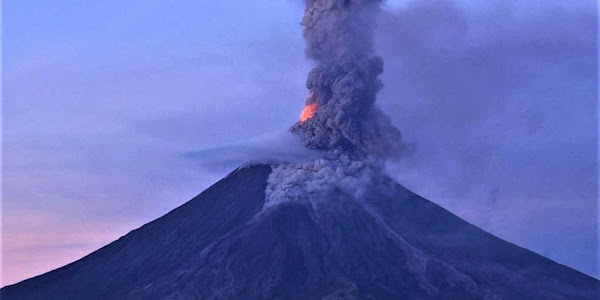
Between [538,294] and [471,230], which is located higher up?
[471,230]

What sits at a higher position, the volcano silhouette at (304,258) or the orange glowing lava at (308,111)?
the orange glowing lava at (308,111)

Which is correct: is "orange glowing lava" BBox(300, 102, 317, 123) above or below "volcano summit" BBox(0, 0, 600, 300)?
above

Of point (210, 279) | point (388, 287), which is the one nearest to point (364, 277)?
point (388, 287)

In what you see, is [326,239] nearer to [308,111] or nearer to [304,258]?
[304,258]

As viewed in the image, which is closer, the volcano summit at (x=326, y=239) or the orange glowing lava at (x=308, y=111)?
the volcano summit at (x=326, y=239)

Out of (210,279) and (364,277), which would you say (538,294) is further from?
(210,279)
